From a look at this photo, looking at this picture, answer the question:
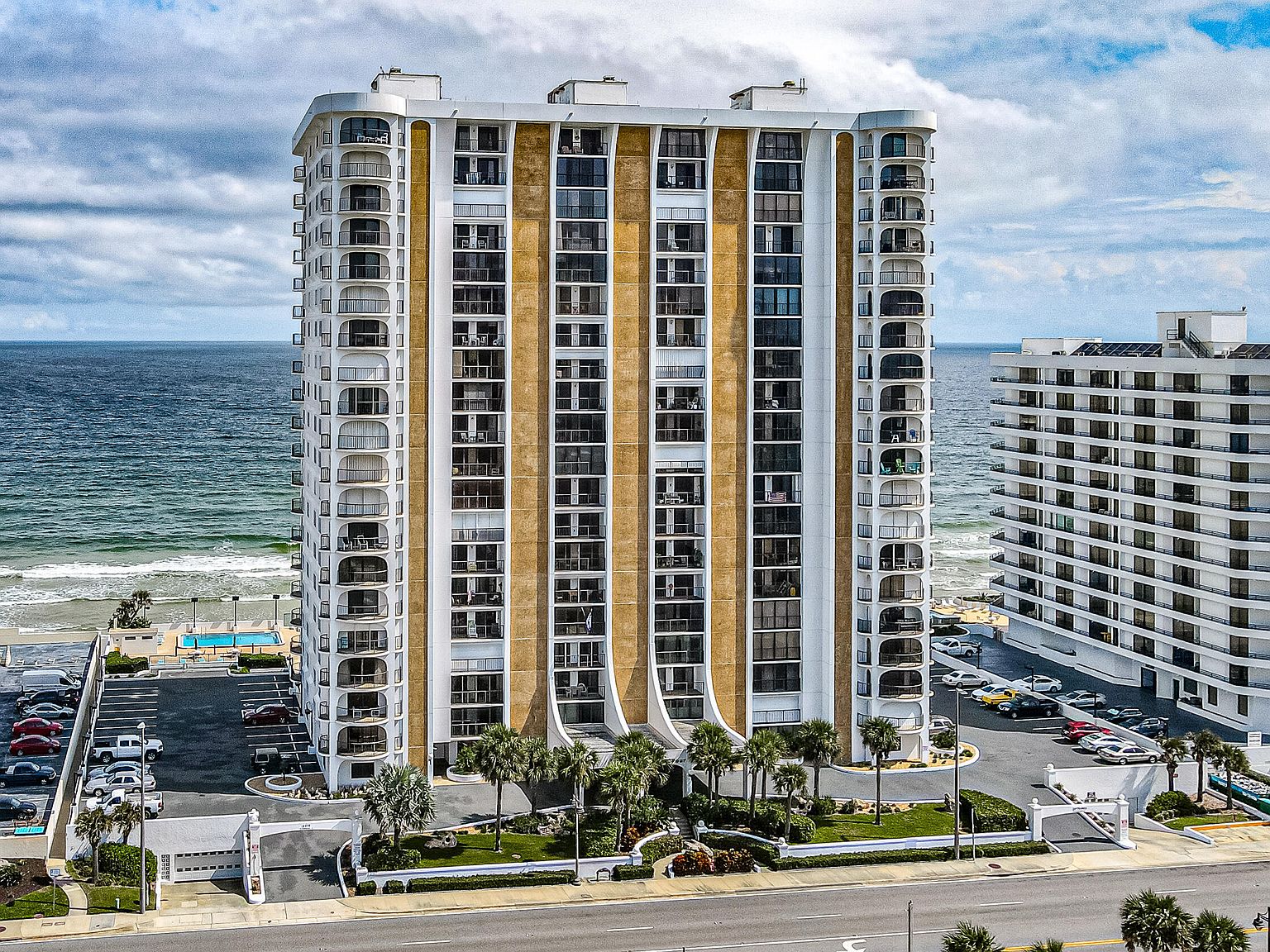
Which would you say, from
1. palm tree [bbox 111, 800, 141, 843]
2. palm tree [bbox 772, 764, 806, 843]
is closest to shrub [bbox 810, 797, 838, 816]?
palm tree [bbox 772, 764, 806, 843]

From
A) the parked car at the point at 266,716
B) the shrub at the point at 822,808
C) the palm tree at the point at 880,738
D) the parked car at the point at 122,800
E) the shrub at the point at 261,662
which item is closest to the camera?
the parked car at the point at 122,800

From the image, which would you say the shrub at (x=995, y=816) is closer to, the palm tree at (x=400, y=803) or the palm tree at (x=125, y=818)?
the palm tree at (x=400, y=803)

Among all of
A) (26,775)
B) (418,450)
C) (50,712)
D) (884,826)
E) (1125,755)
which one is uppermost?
(418,450)

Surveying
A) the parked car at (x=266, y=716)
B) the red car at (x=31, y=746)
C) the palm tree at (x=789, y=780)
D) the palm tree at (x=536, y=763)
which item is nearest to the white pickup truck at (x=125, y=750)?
the red car at (x=31, y=746)

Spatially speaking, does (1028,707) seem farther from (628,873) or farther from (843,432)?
(628,873)

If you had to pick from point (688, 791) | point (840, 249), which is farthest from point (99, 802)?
point (840, 249)

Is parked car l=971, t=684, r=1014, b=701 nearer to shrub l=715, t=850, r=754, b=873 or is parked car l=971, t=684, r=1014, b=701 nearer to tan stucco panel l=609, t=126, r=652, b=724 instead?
tan stucco panel l=609, t=126, r=652, b=724

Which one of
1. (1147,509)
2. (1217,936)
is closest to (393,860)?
(1217,936)
